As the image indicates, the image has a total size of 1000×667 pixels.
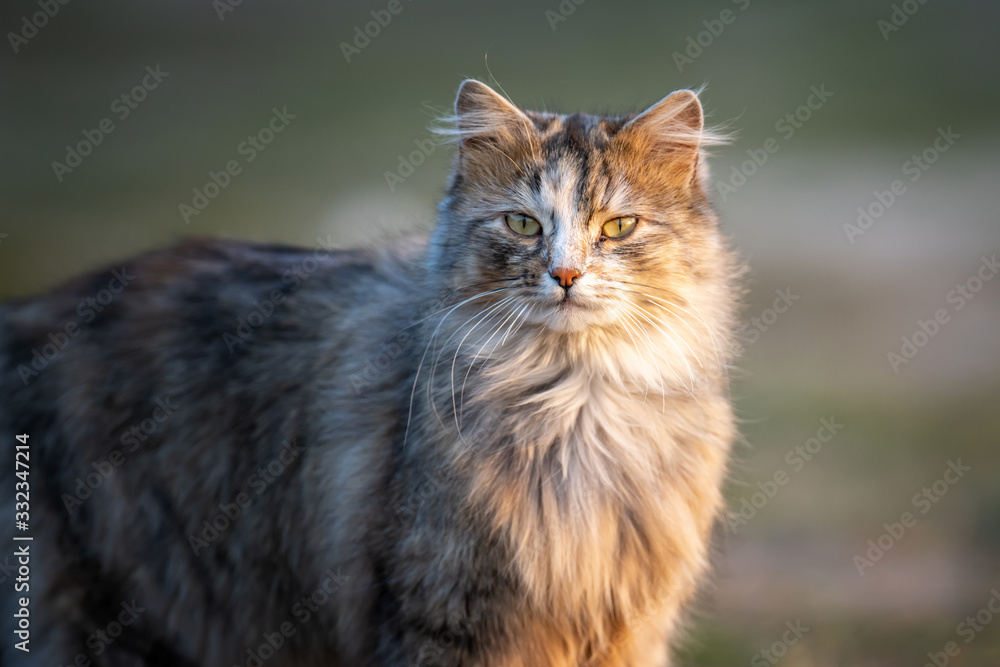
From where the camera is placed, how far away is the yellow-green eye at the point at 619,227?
81.8 inches

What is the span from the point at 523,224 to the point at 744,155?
5571 millimetres

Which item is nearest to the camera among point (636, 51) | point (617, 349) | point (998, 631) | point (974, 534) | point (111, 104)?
point (617, 349)

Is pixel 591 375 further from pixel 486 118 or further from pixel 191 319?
pixel 191 319

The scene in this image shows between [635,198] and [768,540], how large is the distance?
9.31 ft

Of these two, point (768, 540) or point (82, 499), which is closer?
point (82, 499)

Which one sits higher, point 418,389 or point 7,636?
point 418,389

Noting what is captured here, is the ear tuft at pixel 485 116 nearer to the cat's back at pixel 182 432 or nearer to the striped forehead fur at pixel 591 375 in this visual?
the striped forehead fur at pixel 591 375

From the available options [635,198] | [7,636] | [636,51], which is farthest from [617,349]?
[636,51]

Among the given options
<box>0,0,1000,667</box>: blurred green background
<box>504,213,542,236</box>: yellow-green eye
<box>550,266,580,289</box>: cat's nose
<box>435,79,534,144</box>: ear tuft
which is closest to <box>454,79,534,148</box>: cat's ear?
<box>435,79,534,144</box>: ear tuft

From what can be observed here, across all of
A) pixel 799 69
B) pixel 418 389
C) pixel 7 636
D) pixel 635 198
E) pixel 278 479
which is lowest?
pixel 7 636

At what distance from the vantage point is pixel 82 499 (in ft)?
8.43

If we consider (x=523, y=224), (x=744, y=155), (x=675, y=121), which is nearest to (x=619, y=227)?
(x=523, y=224)

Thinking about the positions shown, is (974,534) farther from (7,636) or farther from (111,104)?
(111,104)

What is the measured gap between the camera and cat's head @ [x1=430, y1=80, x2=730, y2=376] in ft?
6.49
